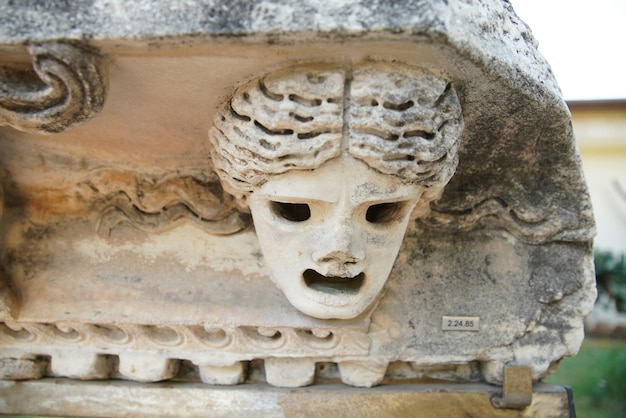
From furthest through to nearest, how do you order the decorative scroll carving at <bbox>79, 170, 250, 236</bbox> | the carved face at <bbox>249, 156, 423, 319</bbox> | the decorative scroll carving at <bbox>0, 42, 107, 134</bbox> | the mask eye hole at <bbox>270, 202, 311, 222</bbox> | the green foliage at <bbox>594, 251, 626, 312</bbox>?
1. the green foliage at <bbox>594, 251, 626, 312</bbox>
2. the decorative scroll carving at <bbox>79, 170, 250, 236</bbox>
3. the mask eye hole at <bbox>270, 202, 311, 222</bbox>
4. the carved face at <bbox>249, 156, 423, 319</bbox>
5. the decorative scroll carving at <bbox>0, 42, 107, 134</bbox>

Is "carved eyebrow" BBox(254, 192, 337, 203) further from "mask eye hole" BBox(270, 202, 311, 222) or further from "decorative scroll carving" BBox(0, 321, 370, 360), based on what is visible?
"decorative scroll carving" BBox(0, 321, 370, 360)

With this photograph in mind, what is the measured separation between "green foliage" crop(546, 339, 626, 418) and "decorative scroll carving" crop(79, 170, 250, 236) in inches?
73.3

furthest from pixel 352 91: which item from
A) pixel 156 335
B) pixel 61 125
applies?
pixel 156 335

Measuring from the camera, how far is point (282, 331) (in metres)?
1.09

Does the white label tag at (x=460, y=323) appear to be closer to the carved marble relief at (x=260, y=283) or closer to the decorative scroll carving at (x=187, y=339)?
the carved marble relief at (x=260, y=283)

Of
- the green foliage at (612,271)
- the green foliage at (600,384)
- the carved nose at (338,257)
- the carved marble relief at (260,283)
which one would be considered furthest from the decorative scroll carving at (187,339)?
the green foliage at (612,271)

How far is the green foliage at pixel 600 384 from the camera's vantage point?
226cm

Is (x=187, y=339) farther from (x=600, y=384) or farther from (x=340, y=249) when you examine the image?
(x=600, y=384)

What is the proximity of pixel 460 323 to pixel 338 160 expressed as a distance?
→ 1.54ft

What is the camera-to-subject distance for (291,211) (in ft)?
3.33

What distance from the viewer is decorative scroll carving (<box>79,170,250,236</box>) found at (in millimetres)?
1099

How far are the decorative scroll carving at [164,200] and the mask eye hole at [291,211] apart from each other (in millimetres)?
141

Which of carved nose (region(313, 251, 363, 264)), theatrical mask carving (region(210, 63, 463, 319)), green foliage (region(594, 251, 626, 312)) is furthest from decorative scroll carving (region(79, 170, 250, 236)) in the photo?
green foliage (region(594, 251, 626, 312))

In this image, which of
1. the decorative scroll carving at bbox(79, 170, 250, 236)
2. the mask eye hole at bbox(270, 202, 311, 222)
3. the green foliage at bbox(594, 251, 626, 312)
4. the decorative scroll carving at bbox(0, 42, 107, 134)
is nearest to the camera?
the decorative scroll carving at bbox(0, 42, 107, 134)
